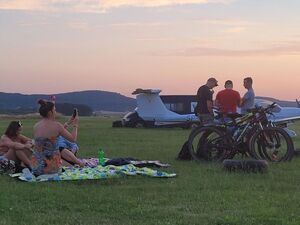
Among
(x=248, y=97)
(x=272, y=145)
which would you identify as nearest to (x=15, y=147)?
(x=272, y=145)

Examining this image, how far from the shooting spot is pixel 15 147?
9477mm

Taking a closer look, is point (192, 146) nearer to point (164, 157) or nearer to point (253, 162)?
point (164, 157)

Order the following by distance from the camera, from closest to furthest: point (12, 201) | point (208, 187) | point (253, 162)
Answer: point (12, 201) → point (208, 187) → point (253, 162)

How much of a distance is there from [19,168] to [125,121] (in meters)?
26.0

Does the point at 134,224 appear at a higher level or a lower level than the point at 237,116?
lower

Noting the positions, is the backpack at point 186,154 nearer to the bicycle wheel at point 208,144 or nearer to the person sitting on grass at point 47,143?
the bicycle wheel at point 208,144

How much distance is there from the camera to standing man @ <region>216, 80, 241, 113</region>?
468 inches

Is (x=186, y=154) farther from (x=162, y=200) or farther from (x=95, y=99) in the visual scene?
(x=95, y=99)

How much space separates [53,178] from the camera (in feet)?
26.8

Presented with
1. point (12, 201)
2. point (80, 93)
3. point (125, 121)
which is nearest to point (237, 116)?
point (12, 201)

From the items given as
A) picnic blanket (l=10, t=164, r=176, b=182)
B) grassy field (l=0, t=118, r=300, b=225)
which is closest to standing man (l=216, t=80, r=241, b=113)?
grassy field (l=0, t=118, r=300, b=225)

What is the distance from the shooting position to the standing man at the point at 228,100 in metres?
11.9

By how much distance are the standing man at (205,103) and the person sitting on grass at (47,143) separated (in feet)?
13.2

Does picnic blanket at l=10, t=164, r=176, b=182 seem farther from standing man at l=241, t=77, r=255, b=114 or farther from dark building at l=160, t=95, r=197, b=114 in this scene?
dark building at l=160, t=95, r=197, b=114
